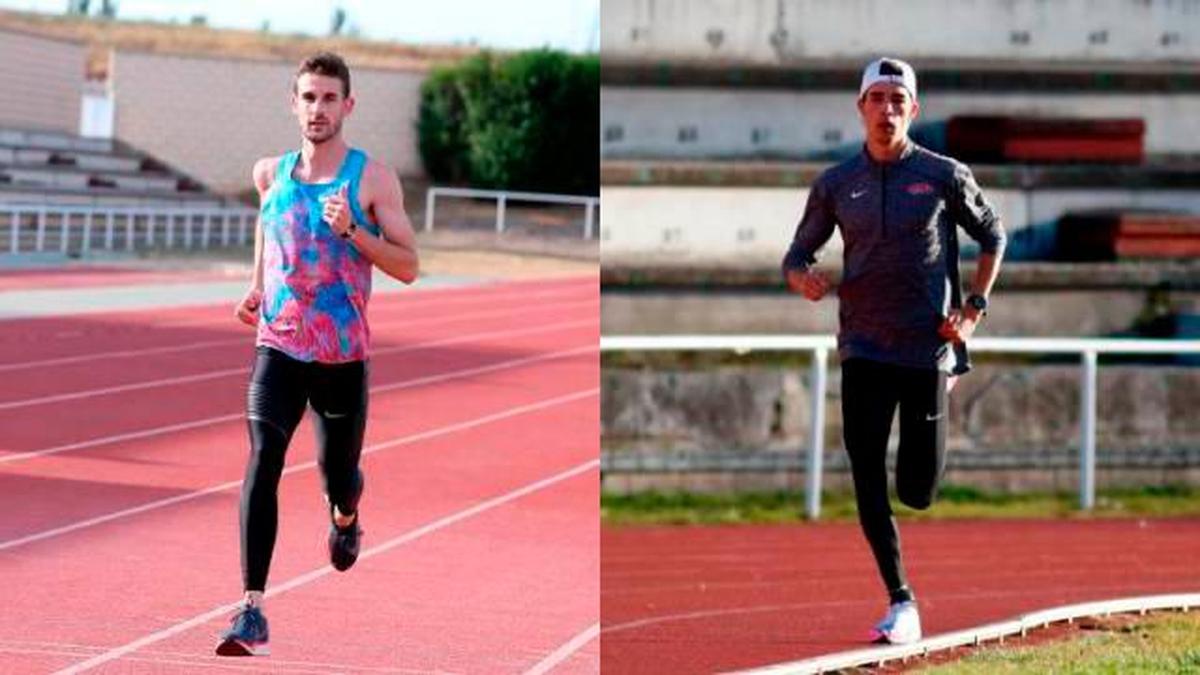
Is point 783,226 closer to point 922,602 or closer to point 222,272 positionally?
point 922,602

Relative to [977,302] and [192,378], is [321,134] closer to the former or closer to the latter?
[977,302]

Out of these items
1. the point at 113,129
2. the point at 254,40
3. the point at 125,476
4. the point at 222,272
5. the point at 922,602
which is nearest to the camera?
the point at 922,602

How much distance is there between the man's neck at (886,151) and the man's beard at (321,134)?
1.51m

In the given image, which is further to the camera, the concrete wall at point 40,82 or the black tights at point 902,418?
the concrete wall at point 40,82

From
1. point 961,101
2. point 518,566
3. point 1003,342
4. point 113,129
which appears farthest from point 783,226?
point 113,129

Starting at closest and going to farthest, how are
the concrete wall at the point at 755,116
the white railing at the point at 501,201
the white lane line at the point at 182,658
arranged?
the white lane line at the point at 182,658
the concrete wall at the point at 755,116
the white railing at the point at 501,201

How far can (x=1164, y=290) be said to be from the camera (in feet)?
50.4

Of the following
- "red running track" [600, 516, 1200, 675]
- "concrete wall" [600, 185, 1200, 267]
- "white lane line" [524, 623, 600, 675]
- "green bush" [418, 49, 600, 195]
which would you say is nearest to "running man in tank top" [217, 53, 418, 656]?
"white lane line" [524, 623, 600, 675]

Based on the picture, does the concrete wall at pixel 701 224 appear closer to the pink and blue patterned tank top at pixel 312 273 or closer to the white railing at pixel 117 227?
the white railing at pixel 117 227

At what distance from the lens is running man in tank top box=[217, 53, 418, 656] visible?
3.77 metres

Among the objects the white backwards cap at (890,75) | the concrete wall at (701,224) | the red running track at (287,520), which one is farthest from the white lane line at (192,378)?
the white backwards cap at (890,75)

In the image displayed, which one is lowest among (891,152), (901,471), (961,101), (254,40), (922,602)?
(922,602)

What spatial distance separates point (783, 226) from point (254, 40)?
79.9 ft

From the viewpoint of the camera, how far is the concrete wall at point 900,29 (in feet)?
53.2
